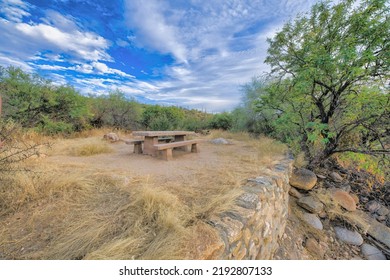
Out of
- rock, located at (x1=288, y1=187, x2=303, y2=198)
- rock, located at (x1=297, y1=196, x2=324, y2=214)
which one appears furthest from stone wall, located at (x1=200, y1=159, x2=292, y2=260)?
rock, located at (x1=288, y1=187, x2=303, y2=198)

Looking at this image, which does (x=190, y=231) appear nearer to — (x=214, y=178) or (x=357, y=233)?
(x=214, y=178)

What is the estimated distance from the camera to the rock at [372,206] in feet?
11.8

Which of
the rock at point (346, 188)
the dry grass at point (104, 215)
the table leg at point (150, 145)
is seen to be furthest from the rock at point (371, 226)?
the table leg at point (150, 145)

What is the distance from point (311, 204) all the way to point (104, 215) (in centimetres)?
353

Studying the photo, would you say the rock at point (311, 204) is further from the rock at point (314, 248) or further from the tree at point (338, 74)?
the tree at point (338, 74)

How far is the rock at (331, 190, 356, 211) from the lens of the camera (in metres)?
3.35

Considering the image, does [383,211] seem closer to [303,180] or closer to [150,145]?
[303,180]

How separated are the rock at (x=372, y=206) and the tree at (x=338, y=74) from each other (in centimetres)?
124

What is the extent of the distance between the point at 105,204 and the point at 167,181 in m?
0.84

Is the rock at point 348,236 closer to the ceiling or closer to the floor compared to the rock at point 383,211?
closer to the floor

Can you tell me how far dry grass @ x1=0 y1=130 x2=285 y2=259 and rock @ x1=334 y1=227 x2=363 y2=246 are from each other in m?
2.26

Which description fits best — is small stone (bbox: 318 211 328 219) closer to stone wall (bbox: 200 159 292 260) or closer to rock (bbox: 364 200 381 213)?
stone wall (bbox: 200 159 292 260)

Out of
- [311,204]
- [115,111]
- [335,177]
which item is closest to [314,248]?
[311,204]

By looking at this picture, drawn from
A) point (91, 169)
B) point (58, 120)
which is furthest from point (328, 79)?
point (58, 120)
